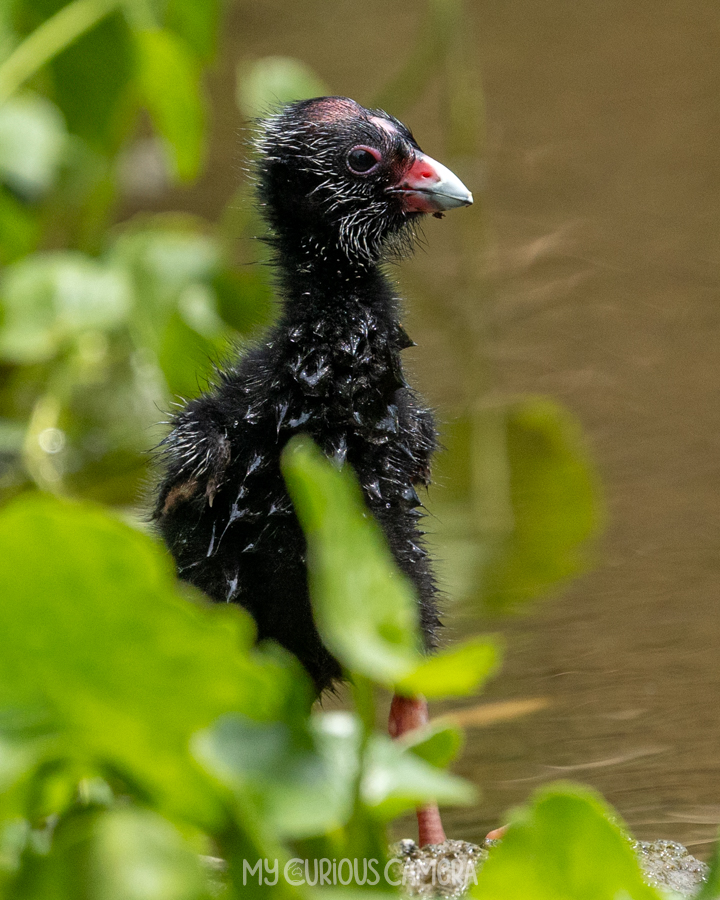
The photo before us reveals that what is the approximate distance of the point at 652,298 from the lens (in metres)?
5.01

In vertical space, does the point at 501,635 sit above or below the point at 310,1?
below

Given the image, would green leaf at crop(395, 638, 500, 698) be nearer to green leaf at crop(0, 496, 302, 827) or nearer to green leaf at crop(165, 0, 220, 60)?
green leaf at crop(0, 496, 302, 827)

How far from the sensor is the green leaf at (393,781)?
1.30m

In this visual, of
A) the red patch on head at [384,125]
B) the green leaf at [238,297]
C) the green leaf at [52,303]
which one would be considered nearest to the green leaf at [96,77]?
the green leaf at [52,303]

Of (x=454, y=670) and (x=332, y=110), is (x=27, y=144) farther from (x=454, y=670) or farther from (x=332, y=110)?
(x=454, y=670)

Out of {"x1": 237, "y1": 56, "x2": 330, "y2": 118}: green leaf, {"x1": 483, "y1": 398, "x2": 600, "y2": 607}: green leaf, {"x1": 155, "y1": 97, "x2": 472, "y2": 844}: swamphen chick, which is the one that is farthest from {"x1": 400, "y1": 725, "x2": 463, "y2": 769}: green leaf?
{"x1": 237, "y1": 56, "x2": 330, "y2": 118}: green leaf

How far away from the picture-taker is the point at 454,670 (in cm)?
→ 121

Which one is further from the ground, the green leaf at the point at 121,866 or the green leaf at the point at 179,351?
the green leaf at the point at 179,351

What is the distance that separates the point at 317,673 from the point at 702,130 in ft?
15.0

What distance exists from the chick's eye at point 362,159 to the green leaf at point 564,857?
4.97ft

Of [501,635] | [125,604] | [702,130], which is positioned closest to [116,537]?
[125,604]

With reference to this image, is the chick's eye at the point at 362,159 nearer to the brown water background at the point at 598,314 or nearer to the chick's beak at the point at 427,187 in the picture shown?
the chick's beak at the point at 427,187

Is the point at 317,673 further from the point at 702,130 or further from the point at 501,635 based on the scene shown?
the point at 702,130

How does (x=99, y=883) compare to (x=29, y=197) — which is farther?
(x=29, y=197)
